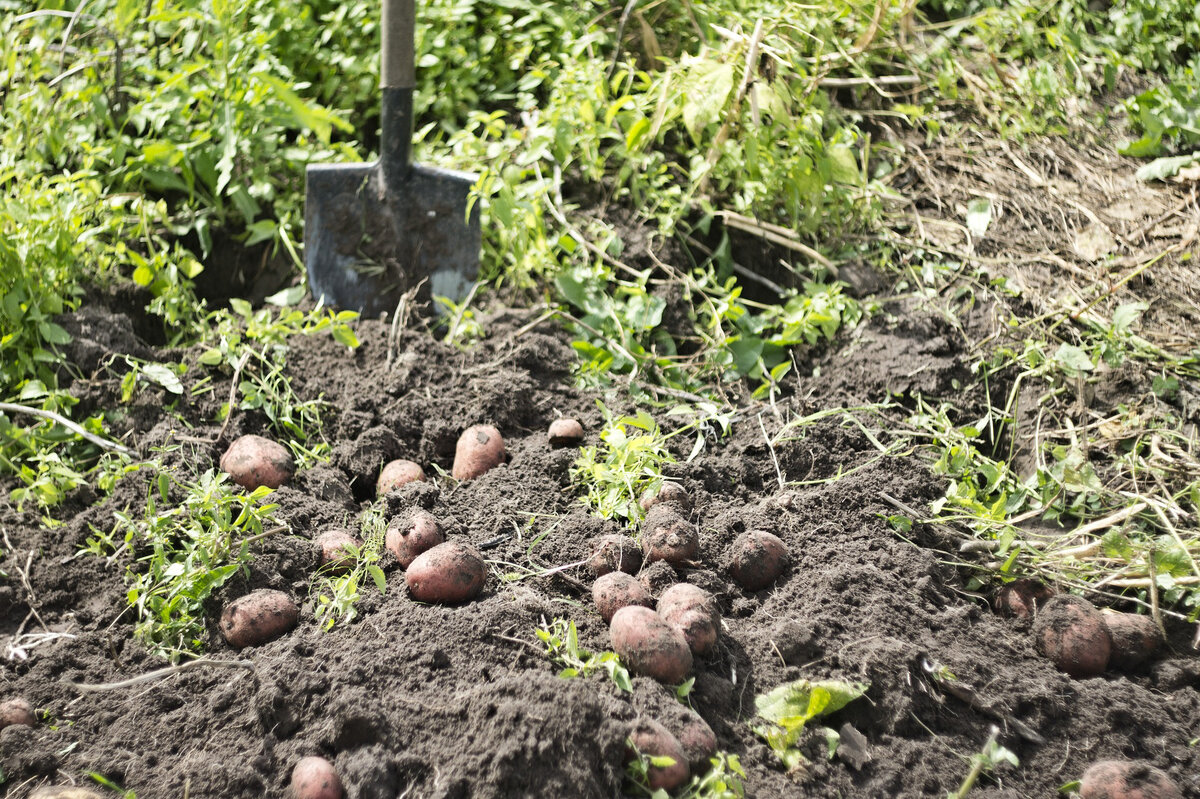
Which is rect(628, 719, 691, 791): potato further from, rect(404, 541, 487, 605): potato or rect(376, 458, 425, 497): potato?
rect(376, 458, 425, 497): potato

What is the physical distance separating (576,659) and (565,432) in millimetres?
774

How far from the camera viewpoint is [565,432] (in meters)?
2.36

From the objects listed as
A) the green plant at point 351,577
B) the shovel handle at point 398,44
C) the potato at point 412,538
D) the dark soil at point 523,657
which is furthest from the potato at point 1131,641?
the shovel handle at point 398,44

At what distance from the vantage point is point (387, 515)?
7.07ft

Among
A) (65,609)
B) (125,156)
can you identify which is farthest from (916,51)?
(65,609)

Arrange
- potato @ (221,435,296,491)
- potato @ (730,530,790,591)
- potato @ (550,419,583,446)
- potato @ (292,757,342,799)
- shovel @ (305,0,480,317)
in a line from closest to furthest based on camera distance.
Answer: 1. potato @ (292,757,342,799)
2. potato @ (730,530,790,591)
3. potato @ (221,435,296,491)
4. potato @ (550,419,583,446)
5. shovel @ (305,0,480,317)

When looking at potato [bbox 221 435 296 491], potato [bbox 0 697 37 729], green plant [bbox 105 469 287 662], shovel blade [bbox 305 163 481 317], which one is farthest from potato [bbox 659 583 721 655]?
shovel blade [bbox 305 163 481 317]

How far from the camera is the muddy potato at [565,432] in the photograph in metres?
2.37

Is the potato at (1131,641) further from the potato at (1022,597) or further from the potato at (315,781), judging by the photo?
the potato at (315,781)

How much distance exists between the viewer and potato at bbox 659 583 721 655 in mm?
1720

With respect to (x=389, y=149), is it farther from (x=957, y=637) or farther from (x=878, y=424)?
(x=957, y=637)

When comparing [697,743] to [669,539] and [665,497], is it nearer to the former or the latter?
[669,539]

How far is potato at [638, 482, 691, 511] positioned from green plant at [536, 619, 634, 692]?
15.9 inches

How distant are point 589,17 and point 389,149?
1.17m
